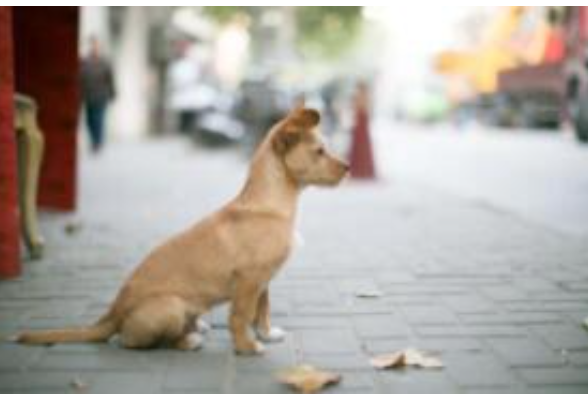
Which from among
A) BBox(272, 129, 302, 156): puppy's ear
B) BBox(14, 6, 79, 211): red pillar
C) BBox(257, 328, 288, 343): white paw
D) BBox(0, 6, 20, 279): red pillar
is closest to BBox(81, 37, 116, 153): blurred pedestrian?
BBox(14, 6, 79, 211): red pillar

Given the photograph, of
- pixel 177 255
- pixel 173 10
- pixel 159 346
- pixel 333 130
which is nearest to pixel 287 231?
pixel 177 255

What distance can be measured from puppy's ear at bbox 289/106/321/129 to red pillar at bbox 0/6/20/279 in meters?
2.65

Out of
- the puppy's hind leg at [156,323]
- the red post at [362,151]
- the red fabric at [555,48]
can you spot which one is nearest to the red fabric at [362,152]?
the red post at [362,151]

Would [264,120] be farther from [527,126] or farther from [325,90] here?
[527,126]

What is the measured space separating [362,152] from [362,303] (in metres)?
8.19

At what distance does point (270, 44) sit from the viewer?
170 feet

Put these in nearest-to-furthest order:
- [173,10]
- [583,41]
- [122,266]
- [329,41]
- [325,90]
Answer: [122,266], [583,41], [325,90], [173,10], [329,41]

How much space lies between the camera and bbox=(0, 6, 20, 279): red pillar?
18.6ft

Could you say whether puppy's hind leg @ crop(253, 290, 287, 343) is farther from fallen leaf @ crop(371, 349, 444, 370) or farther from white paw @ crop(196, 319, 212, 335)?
fallen leaf @ crop(371, 349, 444, 370)

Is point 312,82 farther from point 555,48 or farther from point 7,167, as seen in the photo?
point 7,167

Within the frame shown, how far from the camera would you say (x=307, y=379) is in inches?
138

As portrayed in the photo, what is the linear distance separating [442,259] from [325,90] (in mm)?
19219

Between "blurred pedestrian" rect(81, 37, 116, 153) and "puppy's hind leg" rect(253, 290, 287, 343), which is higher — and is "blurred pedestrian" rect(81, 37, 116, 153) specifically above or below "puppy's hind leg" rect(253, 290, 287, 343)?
above

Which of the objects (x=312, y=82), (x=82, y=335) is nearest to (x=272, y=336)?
(x=82, y=335)
